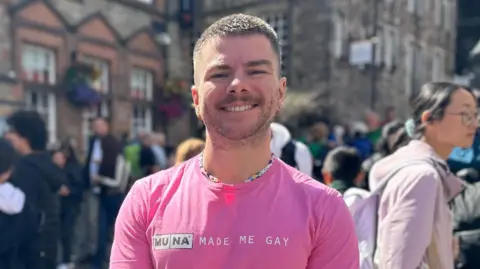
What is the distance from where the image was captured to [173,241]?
54.3 inches

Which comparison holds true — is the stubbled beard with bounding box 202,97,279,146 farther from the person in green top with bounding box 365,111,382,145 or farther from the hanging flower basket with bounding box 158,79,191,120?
the hanging flower basket with bounding box 158,79,191,120

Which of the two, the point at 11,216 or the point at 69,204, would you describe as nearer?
the point at 11,216

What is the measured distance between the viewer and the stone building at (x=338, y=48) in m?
14.4

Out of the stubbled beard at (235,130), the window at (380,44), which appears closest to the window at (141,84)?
the window at (380,44)

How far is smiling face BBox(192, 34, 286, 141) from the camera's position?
138cm

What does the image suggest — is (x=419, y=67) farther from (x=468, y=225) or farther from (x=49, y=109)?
(x=468, y=225)

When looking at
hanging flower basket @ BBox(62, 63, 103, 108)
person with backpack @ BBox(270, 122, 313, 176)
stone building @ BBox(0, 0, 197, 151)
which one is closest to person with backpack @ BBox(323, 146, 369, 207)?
person with backpack @ BBox(270, 122, 313, 176)

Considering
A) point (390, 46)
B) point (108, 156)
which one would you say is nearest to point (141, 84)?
point (108, 156)

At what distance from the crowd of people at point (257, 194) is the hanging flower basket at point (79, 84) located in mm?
6884

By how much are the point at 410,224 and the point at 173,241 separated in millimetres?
1185

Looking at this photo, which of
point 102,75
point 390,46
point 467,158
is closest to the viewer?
point 467,158

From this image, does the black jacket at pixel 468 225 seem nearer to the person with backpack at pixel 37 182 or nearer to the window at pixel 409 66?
the person with backpack at pixel 37 182

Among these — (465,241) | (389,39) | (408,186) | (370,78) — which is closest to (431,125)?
(408,186)

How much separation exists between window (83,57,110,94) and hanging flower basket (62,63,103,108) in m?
0.96
